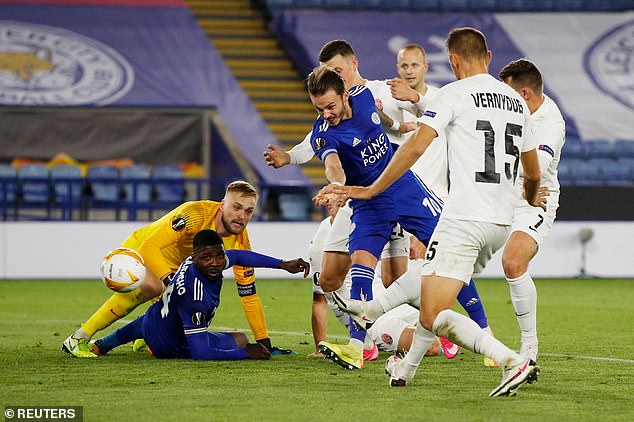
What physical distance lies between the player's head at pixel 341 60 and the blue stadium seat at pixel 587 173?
44.1 feet

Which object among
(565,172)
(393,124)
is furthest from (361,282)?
(565,172)

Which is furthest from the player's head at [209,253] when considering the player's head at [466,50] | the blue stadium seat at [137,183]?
the blue stadium seat at [137,183]

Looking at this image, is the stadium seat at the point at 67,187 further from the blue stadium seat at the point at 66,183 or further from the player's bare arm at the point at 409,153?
the player's bare arm at the point at 409,153

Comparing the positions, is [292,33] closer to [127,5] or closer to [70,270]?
[127,5]

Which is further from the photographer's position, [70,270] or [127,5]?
[127,5]

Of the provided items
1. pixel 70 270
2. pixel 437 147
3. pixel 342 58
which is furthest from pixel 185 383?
pixel 70 270

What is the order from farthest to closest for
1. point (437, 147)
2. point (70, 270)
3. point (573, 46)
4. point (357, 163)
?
point (573, 46) < point (70, 270) < point (437, 147) < point (357, 163)

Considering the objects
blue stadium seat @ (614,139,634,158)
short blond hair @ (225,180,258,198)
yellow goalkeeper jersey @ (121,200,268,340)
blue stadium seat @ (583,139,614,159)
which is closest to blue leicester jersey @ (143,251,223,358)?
yellow goalkeeper jersey @ (121,200,268,340)

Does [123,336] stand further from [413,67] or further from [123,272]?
[413,67]

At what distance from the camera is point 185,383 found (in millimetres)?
6570

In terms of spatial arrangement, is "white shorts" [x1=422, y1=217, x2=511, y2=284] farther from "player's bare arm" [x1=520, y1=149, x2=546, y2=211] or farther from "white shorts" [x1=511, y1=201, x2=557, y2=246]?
"white shorts" [x1=511, y1=201, x2=557, y2=246]

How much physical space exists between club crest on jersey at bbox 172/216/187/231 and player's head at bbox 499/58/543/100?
7.79 ft

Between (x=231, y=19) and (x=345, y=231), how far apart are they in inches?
713

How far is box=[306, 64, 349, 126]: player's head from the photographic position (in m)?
7.09
